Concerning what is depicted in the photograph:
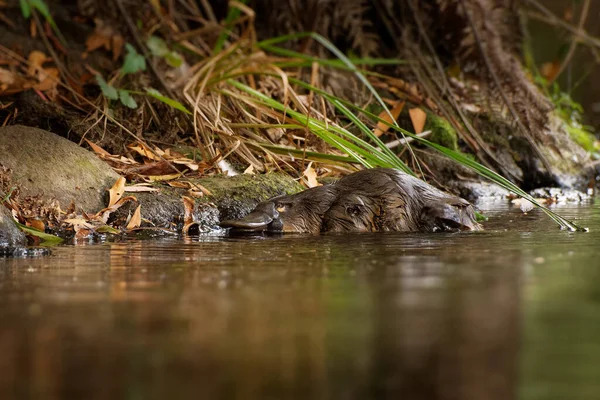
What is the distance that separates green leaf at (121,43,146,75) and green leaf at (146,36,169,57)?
354 mm

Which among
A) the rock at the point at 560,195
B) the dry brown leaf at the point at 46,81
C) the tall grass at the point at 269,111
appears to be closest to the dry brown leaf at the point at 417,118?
the tall grass at the point at 269,111

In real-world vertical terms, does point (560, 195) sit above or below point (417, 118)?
below

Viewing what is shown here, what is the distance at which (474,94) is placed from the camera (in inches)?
314

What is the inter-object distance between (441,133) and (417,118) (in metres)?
0.24

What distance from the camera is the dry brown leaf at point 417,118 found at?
759 cm

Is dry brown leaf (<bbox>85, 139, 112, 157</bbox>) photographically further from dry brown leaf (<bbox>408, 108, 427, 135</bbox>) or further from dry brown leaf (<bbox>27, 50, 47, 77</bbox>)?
dry brown leaf (<bbox>408, 108, 427, 135</bbox>)

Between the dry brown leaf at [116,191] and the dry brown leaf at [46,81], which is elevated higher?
the dry brown leaf at [46,81]

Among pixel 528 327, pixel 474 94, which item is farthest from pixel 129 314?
pixel 474 94

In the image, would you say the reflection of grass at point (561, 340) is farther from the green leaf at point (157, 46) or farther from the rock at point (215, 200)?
the green leaf at point (157, 46)

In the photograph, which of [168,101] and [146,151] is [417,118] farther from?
[146,151]

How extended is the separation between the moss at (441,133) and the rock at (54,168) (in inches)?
131

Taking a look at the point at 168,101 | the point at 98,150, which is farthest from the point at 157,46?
the point at 98,150

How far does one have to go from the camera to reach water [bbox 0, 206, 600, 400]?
1.59m

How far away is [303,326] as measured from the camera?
2070mm
